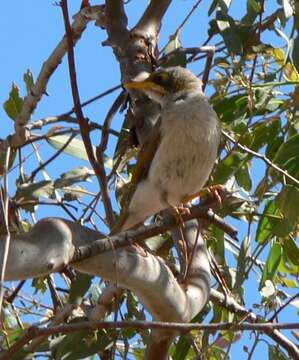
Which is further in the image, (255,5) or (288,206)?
(255,5)

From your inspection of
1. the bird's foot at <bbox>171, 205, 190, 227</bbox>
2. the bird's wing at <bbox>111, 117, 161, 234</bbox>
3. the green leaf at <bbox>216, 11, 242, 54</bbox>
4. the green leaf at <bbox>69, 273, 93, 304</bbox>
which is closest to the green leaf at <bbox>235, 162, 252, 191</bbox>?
the bird's foot at <bbox>171, 205, 190, 227</bbox>

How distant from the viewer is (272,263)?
427cm

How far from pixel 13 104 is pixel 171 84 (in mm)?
701

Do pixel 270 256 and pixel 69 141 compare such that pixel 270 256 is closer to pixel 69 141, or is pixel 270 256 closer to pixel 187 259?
pixel 187 259

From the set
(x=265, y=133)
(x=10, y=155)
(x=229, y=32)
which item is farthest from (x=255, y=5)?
(x=10, y=155)

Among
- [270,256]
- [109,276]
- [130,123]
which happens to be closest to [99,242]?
[109,276]

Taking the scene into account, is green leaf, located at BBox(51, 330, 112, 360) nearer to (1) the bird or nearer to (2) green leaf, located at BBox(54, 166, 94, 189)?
(1) the bird

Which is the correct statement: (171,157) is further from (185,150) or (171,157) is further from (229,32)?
(229,32)

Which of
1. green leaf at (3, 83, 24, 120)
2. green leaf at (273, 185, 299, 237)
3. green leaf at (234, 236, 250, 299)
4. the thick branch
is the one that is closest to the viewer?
the thick branch

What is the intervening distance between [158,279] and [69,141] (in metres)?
1.41

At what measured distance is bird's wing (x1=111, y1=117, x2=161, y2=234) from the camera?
443 cm

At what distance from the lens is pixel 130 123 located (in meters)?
4.74

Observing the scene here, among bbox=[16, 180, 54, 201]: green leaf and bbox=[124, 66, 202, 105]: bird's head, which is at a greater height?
bbox=[124, 66, 202, 105]: bird's head

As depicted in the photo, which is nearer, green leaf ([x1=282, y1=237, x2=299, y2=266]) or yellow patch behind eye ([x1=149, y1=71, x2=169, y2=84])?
green leaf ([x1=282, y1=237, x2=299, y2=266])
